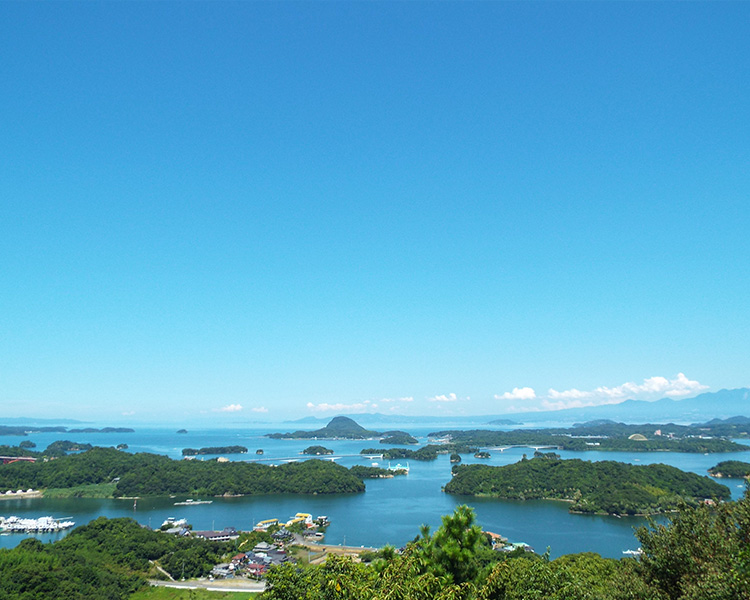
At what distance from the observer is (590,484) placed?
42.7 m

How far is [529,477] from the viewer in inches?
1813

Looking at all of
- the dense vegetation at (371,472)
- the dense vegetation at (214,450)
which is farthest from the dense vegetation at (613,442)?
the dense vegetation at (214,450)

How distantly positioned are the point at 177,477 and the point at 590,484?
41.1 meters

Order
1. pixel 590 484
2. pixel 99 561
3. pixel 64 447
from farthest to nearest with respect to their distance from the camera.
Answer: pixel 64 447, pixel 590 484, pixel 99 561

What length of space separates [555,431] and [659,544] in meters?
131

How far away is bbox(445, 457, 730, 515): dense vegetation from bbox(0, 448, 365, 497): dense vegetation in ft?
42.8

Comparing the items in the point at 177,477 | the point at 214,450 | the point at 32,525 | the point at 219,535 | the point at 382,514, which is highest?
the point at 32,525

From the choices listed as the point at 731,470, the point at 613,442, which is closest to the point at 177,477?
the point at 731,470

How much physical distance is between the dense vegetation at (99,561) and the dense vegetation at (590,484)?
29.0 m

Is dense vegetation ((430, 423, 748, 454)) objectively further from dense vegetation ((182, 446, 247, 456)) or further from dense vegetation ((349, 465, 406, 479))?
dense vegetation ((182, 446, 247, 456))

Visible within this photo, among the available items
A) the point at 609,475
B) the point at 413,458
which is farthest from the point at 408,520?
the point at 413,458

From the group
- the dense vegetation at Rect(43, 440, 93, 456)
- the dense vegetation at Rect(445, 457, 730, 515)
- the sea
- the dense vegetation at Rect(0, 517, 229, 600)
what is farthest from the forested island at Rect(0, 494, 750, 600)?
the dense vegetation at Rect(43, 440, 93, 456)

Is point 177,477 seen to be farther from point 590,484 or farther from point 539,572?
point 539,572

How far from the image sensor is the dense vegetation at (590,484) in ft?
124
